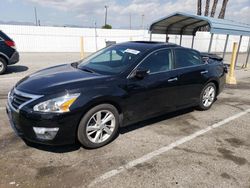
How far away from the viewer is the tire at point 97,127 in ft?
11.2

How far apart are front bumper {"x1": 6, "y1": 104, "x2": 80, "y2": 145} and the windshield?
43.5 inches

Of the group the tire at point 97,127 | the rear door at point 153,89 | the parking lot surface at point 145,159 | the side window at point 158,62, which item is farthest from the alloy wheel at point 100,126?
the side window at point 158,62

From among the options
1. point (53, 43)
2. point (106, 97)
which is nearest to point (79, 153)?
point (106, 97)

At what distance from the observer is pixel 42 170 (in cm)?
306

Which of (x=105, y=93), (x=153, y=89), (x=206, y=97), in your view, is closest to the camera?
(x=105, y=93)

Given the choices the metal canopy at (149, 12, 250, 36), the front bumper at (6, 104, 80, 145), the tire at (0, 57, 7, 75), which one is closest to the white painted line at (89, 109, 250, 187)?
the front bumper at (6, 104, 80, 145)

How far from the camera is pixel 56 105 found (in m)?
3.15

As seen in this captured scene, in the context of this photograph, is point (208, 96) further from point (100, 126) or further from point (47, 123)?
point (47, 123)

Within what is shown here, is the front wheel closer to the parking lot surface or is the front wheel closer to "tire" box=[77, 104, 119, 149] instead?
the parking lot surface

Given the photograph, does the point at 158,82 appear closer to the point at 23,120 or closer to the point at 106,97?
the point at 106,97

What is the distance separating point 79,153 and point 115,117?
763 mm

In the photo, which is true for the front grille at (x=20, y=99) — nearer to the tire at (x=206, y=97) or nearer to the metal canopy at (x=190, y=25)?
the tire at (x=206, y=97)

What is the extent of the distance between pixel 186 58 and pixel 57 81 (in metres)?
2.79

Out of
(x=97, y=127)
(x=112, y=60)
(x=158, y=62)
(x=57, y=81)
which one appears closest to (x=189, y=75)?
(x=158, y=62)
